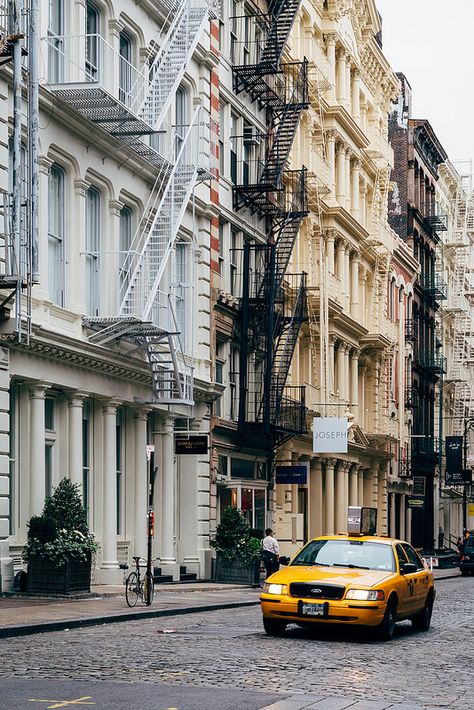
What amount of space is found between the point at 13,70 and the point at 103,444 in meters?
9.55

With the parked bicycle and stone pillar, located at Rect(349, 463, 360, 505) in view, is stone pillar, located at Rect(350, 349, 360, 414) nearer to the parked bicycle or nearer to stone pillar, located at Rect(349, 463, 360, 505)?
stone pillar, located at Rect(349, 463, 360, 505)

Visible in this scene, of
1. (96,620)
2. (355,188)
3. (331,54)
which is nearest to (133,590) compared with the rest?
(96,620)

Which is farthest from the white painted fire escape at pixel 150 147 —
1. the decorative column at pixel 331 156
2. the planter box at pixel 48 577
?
the decorative column at pixel 331 156

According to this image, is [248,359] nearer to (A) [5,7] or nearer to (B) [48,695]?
(A) [5,7]

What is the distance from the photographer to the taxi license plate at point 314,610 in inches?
730

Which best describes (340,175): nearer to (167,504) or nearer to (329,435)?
(329,435)

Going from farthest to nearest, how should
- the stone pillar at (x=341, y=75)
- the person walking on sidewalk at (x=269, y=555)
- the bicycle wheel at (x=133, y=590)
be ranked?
the stone pillar at (x=341, y=75) < the person walking on sidewalk at (x=269, y=555) < the bicycle wheel at (x=133, y=590)

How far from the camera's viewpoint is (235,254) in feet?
139

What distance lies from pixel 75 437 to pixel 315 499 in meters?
24.7

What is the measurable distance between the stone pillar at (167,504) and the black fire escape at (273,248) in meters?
5.74

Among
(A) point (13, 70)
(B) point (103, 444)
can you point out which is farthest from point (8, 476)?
(A) point (13, 70)

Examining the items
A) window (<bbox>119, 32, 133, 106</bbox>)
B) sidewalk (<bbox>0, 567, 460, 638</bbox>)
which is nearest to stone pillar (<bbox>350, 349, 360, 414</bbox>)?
sidewalk (<bbox>0, 567, 460, 638</bbox>)

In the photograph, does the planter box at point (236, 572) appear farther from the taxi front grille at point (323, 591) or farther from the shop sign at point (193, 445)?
the taxi front grille at point (323, 591)

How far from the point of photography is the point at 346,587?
61.5 feet
